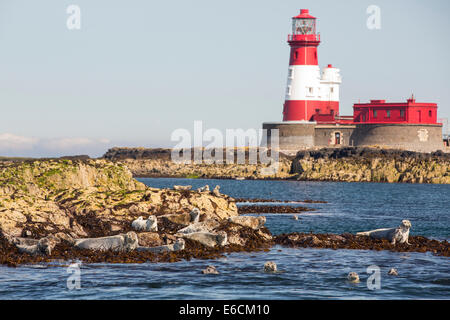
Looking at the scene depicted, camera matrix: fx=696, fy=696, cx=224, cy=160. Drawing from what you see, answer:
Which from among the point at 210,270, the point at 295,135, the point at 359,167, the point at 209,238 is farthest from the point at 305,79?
the point at 210,270

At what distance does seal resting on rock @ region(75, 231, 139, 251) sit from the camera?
2294 cm

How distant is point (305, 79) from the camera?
88125 millimetres

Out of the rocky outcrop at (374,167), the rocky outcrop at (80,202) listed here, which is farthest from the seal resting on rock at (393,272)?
the rocky outcrop at (374,167)

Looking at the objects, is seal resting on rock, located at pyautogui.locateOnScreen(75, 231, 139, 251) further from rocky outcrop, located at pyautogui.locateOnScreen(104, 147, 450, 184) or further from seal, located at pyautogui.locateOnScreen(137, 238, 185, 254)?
rocky outcrop, located at pyautogui.locateOnScreen(104, 147, 450, 184)

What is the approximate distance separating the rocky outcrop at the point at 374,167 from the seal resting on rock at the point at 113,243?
2477 inches

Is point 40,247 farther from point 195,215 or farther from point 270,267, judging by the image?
point 195,215

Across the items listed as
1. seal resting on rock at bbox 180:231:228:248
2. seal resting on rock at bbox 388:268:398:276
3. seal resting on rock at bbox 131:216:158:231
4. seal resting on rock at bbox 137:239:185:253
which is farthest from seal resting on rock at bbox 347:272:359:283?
seal resting on rock at bbox 131:216:158:231

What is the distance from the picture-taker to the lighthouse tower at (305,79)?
88.0 meters

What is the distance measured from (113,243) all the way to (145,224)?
352 cm

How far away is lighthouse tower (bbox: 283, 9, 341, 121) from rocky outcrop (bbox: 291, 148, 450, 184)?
21.7 feet
